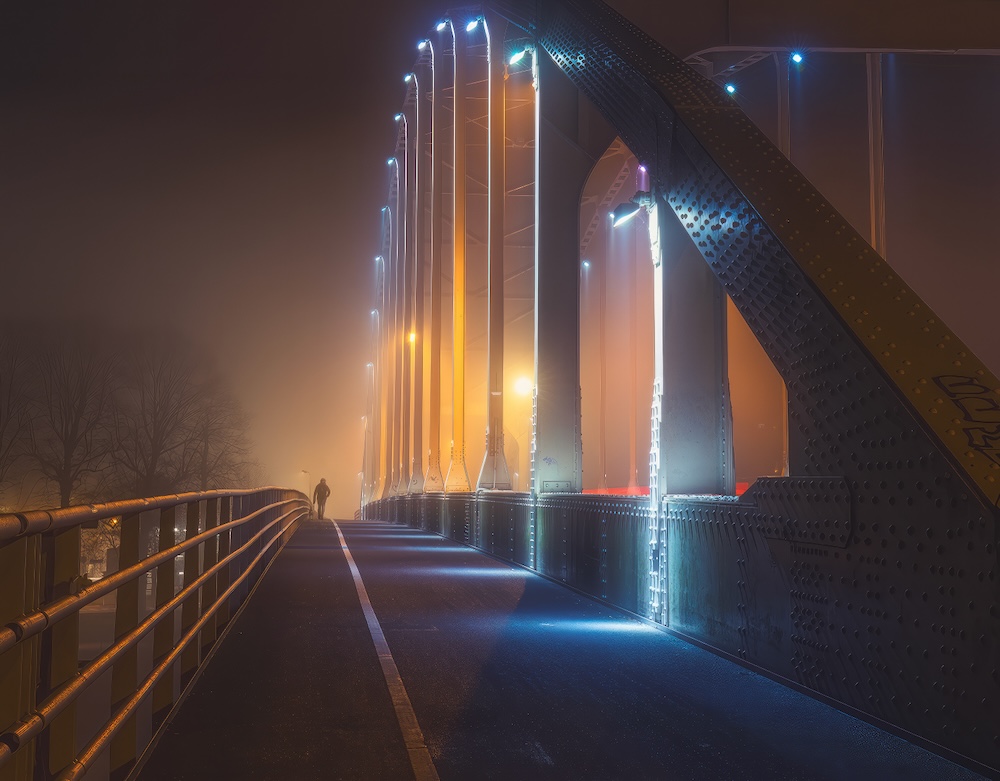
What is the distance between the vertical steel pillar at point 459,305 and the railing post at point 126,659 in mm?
25895

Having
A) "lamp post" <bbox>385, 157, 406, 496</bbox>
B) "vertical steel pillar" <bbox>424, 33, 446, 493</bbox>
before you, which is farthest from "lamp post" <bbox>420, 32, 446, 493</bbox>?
"lamp post" <bbox>385, 157, 406, 496</bbox>

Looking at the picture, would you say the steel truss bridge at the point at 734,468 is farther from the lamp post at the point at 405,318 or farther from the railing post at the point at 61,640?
the lamp post at the point at 405,318

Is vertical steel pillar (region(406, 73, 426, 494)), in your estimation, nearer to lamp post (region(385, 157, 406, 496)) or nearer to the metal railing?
lamp post (region(385, 157, 406, 496))

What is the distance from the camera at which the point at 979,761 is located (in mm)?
4953

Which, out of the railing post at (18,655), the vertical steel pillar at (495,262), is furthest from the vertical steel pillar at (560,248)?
the railing post at (18,655)

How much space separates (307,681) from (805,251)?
413cm

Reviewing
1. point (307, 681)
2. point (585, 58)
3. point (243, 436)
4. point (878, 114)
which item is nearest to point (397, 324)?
point (243, 436)

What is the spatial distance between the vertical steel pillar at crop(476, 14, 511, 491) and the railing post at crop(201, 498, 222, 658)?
15.4m

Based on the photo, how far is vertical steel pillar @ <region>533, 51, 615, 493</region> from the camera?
17.2m

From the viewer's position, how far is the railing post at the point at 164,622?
19.3 ft

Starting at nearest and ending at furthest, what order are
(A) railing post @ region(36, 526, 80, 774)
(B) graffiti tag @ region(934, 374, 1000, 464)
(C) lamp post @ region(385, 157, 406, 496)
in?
1. (A) railing post @ region(36, 526, 80, 774)
2. (B) graffiti tag @ region(934, 374, 1000, 464)
3. (C) lamp post @ region(385, 157, 406, 496)

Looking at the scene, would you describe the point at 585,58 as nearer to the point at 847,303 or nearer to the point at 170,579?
the point at 847,303

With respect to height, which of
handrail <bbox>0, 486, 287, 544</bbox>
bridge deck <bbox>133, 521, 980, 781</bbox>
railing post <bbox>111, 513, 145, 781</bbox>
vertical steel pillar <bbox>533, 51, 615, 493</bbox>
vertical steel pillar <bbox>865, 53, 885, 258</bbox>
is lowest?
bridge deck <bbox>133, 521, 980, 781</bbox>

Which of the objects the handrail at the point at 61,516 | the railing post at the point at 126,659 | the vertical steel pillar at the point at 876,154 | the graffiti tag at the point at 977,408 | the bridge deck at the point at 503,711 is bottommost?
the bridge deck at the point at 503,711
